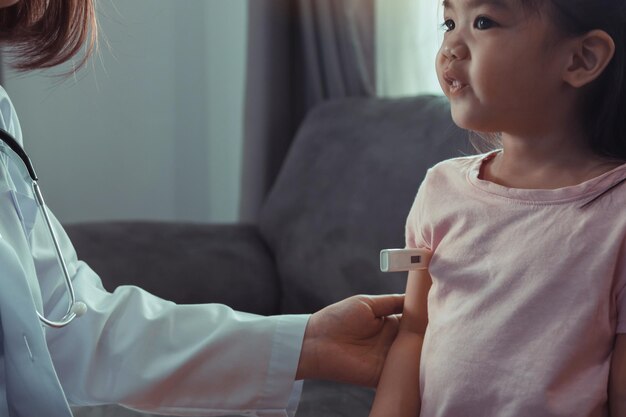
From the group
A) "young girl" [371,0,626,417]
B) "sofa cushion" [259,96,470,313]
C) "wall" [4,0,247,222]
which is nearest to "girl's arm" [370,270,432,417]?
"young girl" [371,0,626,417]

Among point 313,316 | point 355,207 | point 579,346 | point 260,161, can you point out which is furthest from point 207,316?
point 260,161

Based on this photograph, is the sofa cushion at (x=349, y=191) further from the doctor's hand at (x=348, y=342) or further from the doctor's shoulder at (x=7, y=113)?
the doctor's shoulder at (x=7, y=113)

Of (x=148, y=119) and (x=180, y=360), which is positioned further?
(x=148, y=119)

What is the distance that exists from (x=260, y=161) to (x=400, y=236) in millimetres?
935

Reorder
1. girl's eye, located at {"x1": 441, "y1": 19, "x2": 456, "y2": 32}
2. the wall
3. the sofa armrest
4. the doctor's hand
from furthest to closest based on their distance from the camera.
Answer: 1. the wall
2. the sofa armrest
3. the doctor's hand
4. girl's eye, located at {"x1": 441, "y1": 19, "x2": 456, "y2": 32}

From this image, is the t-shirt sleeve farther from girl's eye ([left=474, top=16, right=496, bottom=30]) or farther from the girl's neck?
girl's eye ([left=474, top=16, right=496, bottom=30])

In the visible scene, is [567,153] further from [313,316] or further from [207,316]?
[207,316]

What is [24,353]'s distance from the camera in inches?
40.8

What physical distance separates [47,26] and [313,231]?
79 cm

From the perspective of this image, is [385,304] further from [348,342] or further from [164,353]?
[164,353]

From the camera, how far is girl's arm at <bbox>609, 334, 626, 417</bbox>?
0.94 m

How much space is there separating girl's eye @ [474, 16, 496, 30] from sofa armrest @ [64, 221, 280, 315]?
3.72 ft

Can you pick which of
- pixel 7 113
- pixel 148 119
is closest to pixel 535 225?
pixel 7 113

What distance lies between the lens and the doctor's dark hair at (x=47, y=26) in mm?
1393
